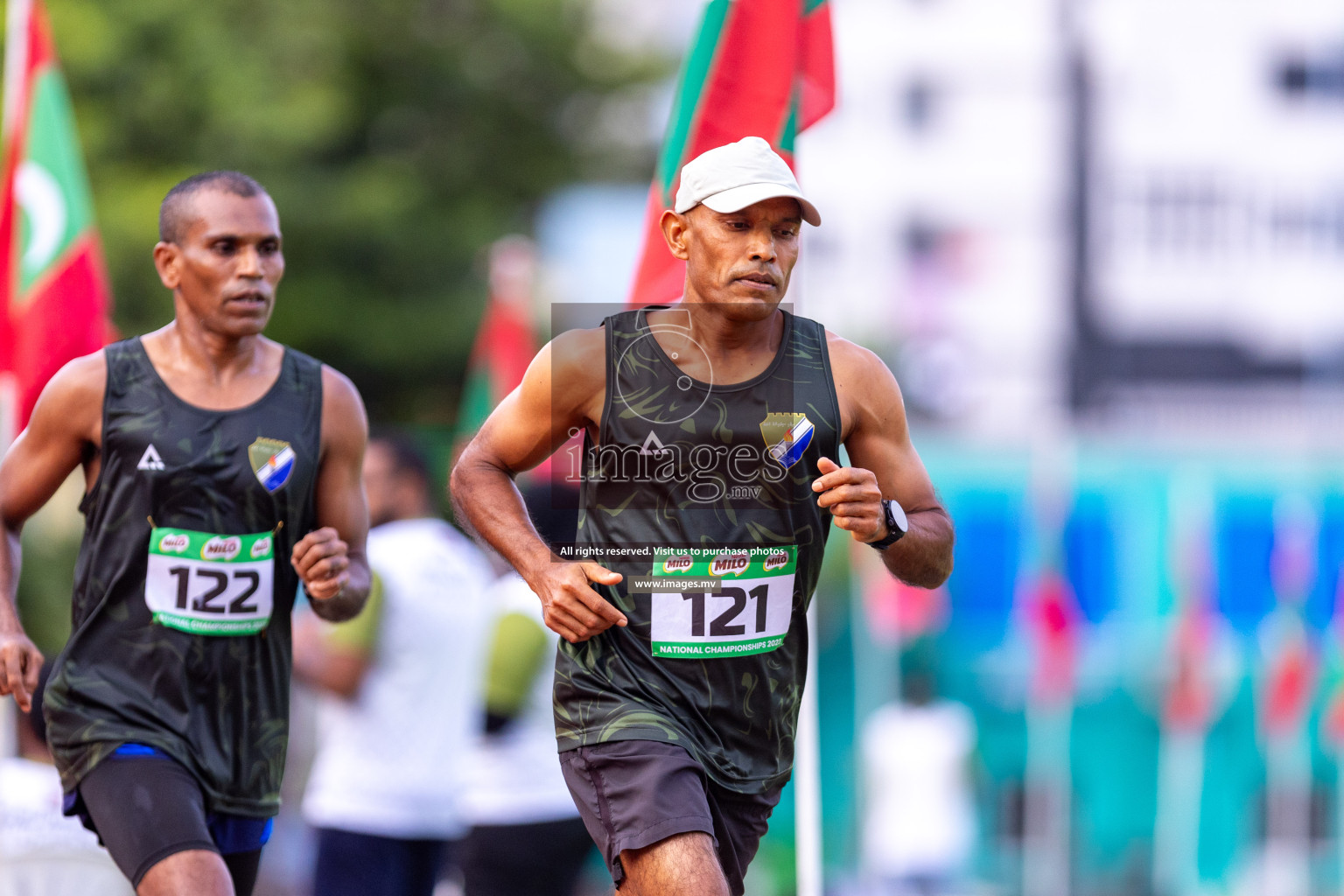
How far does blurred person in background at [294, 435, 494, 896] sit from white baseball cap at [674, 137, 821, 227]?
2595mm

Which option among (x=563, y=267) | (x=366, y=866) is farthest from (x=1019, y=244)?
(x=366, y=866)

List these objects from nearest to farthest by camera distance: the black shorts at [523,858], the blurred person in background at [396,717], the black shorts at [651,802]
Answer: the black shorts at [651,802]
the black shorts at [523,858]
the blurred person in background at [396,717]

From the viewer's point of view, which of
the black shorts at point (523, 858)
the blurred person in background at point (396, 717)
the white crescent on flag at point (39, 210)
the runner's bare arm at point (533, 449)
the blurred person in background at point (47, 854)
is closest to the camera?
the runner's bare arm at point (533, 449)

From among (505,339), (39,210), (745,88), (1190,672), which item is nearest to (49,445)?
(745,88)

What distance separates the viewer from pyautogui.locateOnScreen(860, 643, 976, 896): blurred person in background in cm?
1252

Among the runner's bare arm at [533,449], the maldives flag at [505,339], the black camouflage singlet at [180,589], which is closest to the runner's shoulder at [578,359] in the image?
the runner's bare arm at [533,449]

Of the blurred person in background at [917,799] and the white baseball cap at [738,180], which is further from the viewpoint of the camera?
the blurred person in background at [917,799]

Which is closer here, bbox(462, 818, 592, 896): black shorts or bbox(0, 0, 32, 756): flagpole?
bbox(462, 818, 592, 896): black shorts

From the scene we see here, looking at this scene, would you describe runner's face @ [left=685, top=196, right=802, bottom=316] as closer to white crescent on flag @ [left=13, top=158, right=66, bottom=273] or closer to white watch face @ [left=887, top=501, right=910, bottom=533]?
white watch face @ [left=887, top=501, right=910, bottom=533]

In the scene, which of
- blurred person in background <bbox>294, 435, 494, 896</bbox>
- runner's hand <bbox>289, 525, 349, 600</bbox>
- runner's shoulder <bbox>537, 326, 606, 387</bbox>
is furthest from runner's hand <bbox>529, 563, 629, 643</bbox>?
blurred person in background <bbox>294, 435, 494, 896</bbox>

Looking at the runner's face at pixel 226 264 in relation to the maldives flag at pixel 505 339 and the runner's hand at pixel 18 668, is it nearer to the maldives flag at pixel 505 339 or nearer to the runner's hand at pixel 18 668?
the runner's hand at pixel 18 668

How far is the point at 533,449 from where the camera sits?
13.7 ft

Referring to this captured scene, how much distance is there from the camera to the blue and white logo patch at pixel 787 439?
4.05 meters

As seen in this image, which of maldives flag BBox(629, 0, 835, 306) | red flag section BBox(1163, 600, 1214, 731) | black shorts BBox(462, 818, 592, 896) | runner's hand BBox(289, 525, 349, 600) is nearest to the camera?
runner's hand BBox(289, 525, 349, 600)
